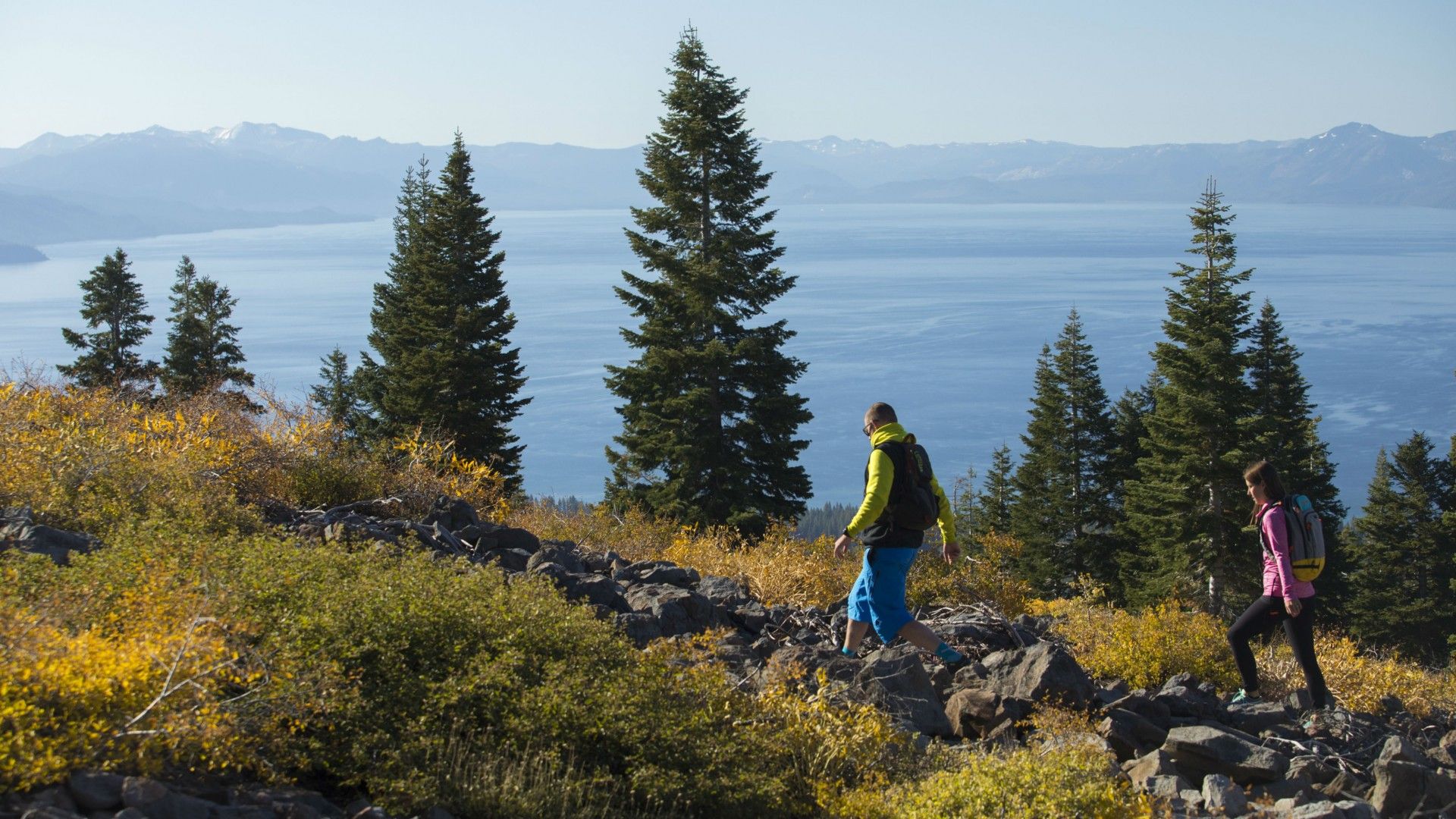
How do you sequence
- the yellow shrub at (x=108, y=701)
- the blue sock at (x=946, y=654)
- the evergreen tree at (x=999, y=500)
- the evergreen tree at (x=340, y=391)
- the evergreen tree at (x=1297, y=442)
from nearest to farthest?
the yellow shrub at (x=108, y=701)
the blue sock at (x=946, y=654)
the evergreen tree at (x=1297, y=442)
the evergreen tree at (x=340, y=391)
the evergreen tree at (x=999, y=500)

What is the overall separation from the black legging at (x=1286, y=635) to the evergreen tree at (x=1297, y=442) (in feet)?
Result: 97.1

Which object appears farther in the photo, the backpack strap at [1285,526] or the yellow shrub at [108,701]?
the backpack strap at [1285,526]

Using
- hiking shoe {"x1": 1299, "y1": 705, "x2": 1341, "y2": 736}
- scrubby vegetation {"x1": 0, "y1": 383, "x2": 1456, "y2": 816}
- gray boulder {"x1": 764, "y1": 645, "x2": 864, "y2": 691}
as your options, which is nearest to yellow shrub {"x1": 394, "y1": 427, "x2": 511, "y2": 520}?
scrubby vegetation {"x1": 0, "y1": 383, "x2": 1456, "y2": 816}

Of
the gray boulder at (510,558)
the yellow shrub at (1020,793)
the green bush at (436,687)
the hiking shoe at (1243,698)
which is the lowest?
the hiking shoe at (1243,698)

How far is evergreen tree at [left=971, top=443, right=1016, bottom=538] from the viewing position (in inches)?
1711

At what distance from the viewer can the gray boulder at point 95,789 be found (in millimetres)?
3586

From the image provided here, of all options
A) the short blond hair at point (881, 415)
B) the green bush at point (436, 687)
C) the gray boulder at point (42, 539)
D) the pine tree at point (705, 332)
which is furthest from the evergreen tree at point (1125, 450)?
the gray boulder at point (42, 539)

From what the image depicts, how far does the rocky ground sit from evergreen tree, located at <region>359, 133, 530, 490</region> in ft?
61.1

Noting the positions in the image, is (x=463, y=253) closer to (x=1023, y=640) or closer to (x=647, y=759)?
(x=1023, y=640)

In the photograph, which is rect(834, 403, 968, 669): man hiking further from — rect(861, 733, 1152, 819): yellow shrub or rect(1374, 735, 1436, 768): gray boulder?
rect(1374, 735, 1436, 768): gray boulder

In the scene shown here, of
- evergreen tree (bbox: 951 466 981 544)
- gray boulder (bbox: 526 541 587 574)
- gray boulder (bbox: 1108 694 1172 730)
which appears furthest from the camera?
evergreen tree (bbox: 951 466 981 544)

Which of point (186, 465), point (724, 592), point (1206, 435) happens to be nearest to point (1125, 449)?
point (1206, 435)

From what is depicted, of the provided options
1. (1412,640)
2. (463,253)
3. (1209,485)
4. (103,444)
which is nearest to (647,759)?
(103,444)

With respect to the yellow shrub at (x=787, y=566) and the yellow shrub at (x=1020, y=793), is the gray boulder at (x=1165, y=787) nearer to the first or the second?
the yellow shrub at (x=1020, y=793)
